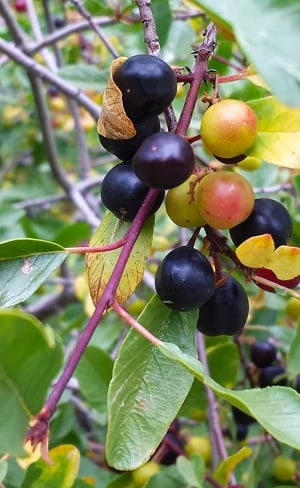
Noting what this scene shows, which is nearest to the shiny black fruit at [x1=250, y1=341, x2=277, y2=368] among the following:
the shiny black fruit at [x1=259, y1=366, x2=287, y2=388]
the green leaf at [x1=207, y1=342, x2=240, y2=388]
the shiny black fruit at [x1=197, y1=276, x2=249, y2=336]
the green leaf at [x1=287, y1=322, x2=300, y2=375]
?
the shiny black fruit at [x1=259, y1=366, x2=287, y2=388]

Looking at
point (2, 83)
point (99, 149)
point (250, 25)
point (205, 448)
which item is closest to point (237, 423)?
point (205, 448)

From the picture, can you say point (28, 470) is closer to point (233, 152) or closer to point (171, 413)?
point (171, 413)

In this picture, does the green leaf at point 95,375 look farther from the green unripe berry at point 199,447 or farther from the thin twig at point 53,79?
the thin twig at point 53,79

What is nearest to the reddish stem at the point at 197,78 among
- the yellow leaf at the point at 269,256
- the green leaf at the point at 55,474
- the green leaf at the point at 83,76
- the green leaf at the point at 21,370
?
the yellow leaf at the point at 269,256

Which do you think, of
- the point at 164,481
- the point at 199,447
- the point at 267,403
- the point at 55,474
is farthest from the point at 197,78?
the point at 199,447

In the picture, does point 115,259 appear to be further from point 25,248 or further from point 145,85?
point 145,85
